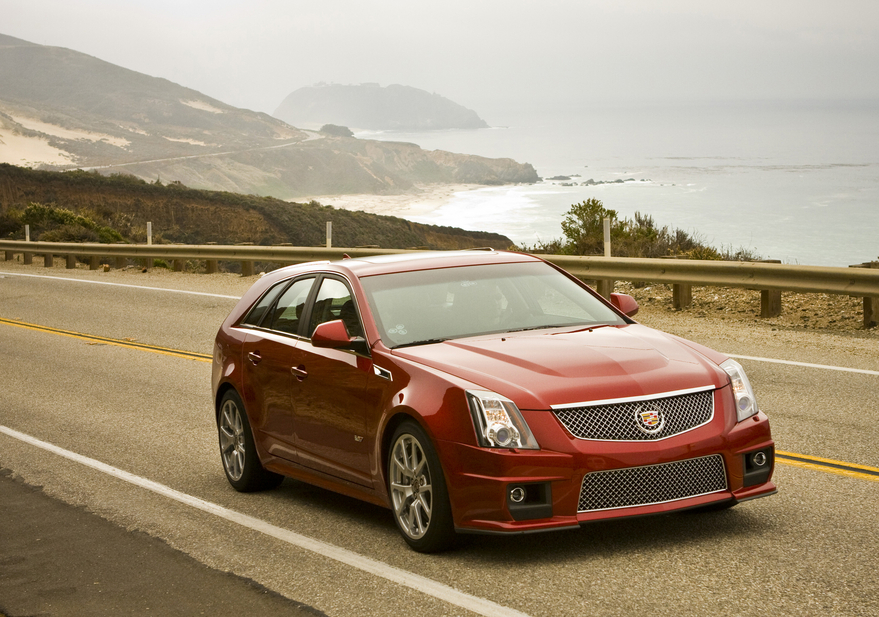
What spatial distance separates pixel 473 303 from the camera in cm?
649

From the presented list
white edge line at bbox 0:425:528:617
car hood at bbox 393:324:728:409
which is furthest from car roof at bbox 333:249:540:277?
white edge line at bbox 0:425:528:617

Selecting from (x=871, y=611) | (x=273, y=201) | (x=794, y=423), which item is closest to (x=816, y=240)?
(x=273, y=201)

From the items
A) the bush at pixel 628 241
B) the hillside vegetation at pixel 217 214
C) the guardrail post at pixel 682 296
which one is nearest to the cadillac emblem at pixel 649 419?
the guardrail post at pixel 682 296

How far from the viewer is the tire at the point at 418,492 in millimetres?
5371

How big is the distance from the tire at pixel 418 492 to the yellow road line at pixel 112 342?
8.48 meters

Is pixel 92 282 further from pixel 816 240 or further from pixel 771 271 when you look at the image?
pixel 816 240

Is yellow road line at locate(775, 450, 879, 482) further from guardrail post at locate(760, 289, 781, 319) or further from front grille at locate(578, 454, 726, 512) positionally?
guardrail post at locate(760, 289, 781, 319)

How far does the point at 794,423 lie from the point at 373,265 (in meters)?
3.86

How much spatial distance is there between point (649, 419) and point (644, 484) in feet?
1.01

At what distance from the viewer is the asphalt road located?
4848 millimetres

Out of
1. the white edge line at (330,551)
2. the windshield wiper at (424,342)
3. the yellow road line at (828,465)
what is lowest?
the white edge line at (330,551)

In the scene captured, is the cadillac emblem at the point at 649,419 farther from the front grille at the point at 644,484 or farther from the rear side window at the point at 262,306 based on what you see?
the rear side window at the point at 262,306

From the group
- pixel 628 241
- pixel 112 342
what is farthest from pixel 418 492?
pixel 628 241

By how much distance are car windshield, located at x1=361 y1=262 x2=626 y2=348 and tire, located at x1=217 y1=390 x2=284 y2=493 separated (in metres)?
1.54
